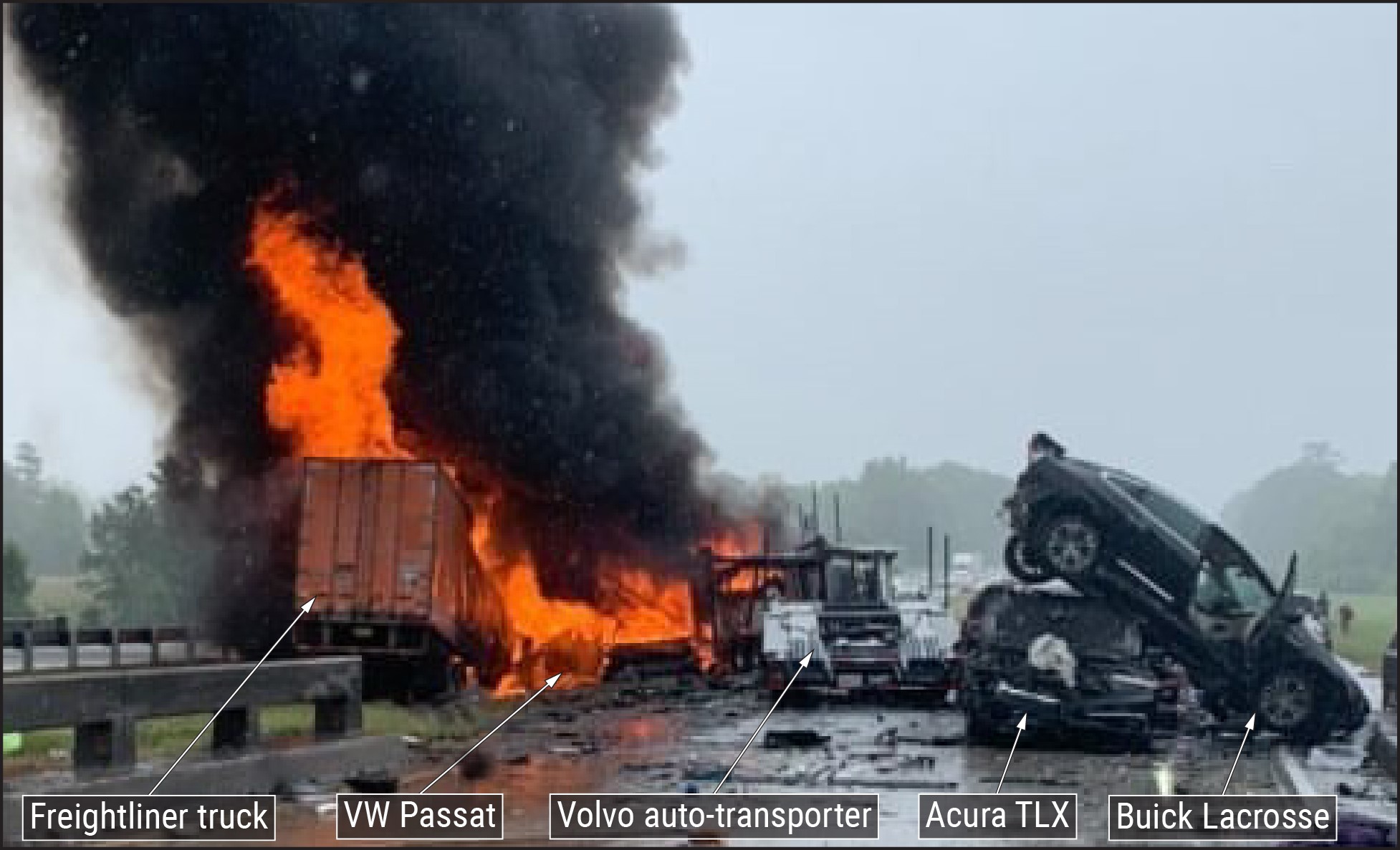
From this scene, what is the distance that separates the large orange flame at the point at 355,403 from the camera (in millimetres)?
25406

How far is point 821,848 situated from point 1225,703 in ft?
31.8

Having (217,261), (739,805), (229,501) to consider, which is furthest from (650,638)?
(739,805)

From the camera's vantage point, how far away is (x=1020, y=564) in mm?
19625

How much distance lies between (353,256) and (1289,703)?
16.6 metres

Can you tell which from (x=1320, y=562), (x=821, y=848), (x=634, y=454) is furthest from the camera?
(x=1320, y=562)

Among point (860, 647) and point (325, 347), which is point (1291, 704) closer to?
point (860, 647)

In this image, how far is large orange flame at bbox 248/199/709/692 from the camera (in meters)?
25.4

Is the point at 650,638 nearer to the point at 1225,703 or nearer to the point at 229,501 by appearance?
the point at 229,501

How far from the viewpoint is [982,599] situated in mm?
17453

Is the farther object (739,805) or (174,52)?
(174,52)

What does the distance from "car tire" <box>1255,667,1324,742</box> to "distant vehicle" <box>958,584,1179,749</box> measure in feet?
4.38

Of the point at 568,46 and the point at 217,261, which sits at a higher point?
the point at 568,46

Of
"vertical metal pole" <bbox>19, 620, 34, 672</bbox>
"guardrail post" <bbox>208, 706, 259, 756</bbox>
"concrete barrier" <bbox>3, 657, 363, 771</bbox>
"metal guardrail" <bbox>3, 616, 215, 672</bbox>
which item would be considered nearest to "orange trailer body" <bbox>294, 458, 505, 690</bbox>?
"metal guardrail" <bbox>3, 616, 215, 672</bbox>

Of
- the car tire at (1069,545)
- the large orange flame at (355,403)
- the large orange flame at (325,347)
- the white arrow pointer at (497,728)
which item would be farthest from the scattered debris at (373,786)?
the large orange flame at (325,347)
